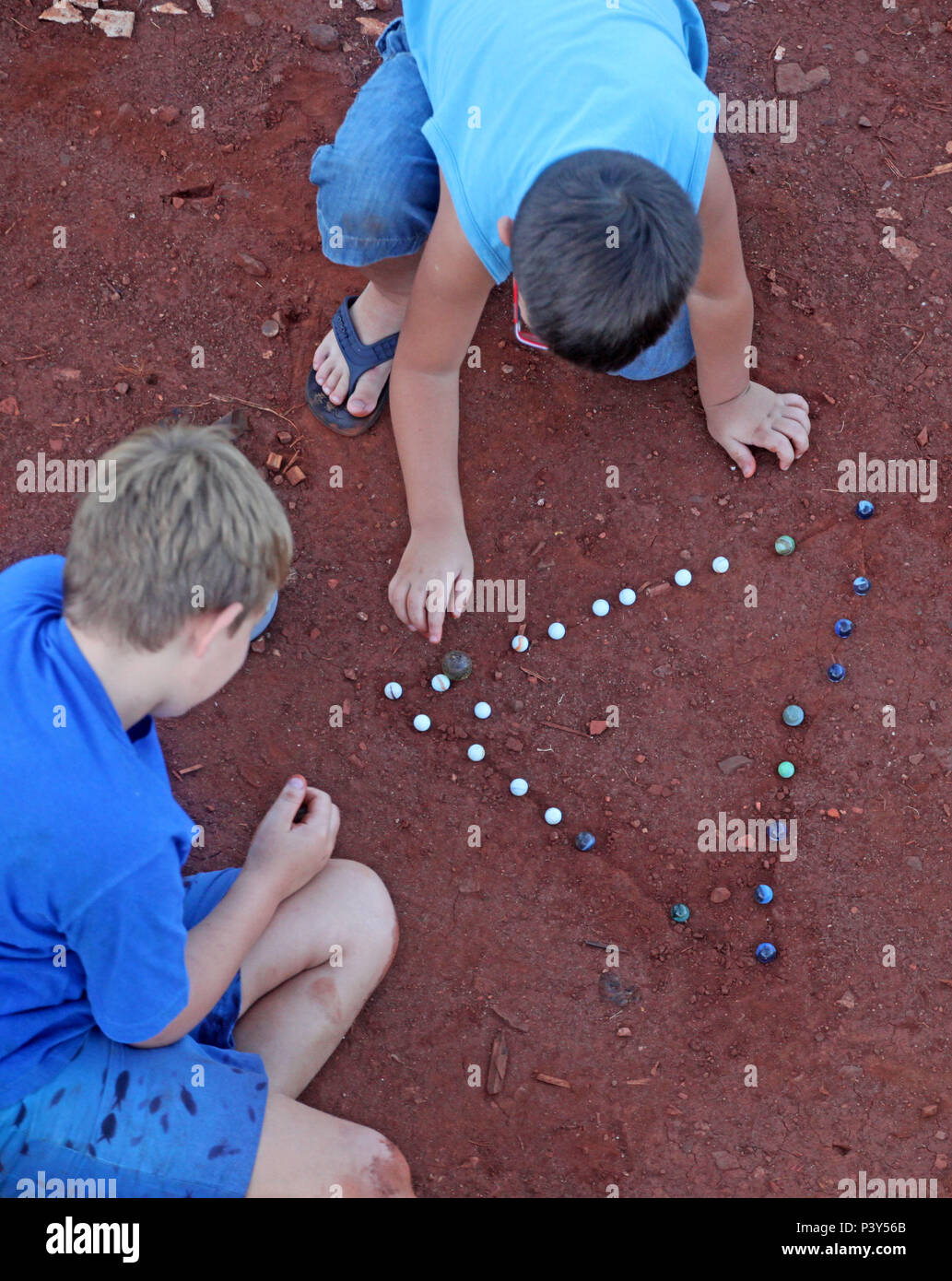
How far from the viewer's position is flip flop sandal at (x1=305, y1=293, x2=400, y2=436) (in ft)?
11.3

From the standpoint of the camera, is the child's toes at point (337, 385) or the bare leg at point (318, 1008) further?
the child's toes at point (337, 385)

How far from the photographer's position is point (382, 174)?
2.92 m

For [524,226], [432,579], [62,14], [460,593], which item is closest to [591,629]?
[460,593]

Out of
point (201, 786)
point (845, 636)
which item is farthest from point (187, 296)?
point (845, 636)

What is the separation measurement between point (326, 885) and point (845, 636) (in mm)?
1884

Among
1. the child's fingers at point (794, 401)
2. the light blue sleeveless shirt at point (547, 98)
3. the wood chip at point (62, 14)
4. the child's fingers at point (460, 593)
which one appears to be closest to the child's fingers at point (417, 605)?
the child's fingers at point (460, 593)

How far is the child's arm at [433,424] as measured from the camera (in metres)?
2.79

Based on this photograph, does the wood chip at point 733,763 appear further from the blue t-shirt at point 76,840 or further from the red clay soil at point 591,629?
the blue t-shirt at point 76,840

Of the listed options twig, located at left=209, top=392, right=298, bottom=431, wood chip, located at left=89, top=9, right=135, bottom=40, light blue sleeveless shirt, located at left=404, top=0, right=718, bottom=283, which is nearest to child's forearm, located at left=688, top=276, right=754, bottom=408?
light blue sleeveless shirt, located at left=404, top=0, right=718, bottom=283

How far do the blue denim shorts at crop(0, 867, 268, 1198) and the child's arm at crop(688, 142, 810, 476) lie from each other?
8.17ft

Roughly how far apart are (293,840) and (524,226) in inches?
67.2

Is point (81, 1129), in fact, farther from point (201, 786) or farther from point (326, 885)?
point (201, 786)

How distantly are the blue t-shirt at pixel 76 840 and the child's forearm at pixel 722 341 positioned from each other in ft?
6.64

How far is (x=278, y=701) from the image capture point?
3.36m
